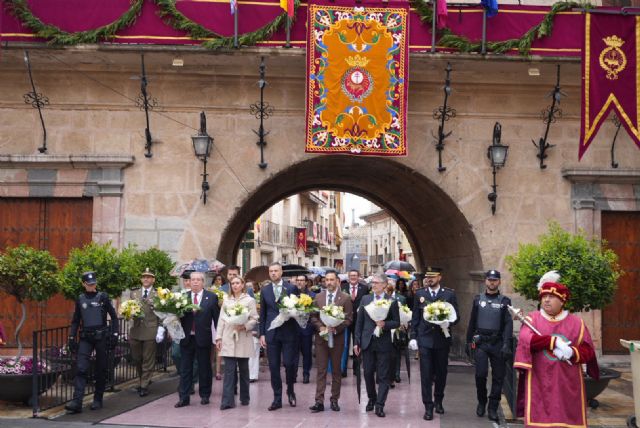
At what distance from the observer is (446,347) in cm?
1084

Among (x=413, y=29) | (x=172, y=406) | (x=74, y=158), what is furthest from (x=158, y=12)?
(x=172, y=406)

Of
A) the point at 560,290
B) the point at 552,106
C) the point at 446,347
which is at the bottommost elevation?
the point at 446,347

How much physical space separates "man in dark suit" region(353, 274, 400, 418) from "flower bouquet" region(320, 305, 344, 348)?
0.26 metres

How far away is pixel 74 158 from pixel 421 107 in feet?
22.3

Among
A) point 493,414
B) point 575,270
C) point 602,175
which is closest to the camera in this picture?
point 493,414

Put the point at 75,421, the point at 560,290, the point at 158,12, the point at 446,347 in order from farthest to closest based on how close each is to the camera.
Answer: the point at 158,12, the point at 446,347, the point at 75,421, the point at 560,290

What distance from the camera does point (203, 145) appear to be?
15336 millimetres

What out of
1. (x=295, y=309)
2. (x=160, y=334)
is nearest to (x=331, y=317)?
(x=295, y=309)

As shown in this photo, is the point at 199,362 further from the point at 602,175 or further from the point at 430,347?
the point at 602,175

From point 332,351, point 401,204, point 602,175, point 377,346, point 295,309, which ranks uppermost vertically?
point 602,175

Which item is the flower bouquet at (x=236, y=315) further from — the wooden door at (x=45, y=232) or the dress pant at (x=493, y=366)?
the wooden door at (x=45, y=232)

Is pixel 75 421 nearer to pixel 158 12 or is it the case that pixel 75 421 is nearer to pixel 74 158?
pixel 74 158

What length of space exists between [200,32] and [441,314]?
7208 millimetres

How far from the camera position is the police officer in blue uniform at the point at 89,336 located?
10.6m
